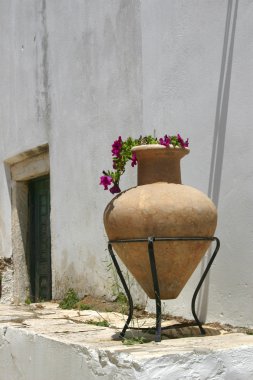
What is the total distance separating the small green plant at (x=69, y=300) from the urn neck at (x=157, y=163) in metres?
2.19

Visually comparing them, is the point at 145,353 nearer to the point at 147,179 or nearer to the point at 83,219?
the point at 147,179

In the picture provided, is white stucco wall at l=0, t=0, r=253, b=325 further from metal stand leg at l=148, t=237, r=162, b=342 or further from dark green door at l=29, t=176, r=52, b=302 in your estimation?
metal stand leg at l=148, t=237, r=162, b=342

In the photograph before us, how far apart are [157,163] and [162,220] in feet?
1.13

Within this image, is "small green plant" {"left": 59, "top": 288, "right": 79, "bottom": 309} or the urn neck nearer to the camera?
the urn neck

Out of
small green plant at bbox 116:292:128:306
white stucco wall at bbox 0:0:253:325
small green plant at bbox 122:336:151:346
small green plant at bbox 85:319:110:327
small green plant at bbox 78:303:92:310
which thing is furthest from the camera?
small green plant at bbox 78:303:92:310

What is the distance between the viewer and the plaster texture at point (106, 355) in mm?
2436

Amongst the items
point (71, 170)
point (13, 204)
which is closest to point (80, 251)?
point (71, 170)

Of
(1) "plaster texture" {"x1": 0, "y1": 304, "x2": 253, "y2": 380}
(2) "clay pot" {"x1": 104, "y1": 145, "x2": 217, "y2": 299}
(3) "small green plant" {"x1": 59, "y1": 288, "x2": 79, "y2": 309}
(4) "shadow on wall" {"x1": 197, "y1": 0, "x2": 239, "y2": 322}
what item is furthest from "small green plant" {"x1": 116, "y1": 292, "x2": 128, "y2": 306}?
(2) "clay pot" {"x1": 104, "y1": 145, "x2": 217, "y2": 299}

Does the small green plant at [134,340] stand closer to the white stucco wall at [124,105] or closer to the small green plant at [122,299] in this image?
the white stucco wall at [124,105]

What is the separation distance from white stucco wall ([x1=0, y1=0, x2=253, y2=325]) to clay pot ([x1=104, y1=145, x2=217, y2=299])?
445 millimetres

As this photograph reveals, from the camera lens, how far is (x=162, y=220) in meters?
2.85

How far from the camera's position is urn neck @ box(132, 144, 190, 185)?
306 cm

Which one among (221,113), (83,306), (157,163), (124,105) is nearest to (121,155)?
(157,163)

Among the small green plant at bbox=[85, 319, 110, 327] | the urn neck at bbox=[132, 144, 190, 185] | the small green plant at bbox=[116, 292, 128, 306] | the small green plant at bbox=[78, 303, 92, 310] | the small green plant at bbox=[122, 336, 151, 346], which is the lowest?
the small green plant at bbox=[78, 303, 92, 310]
